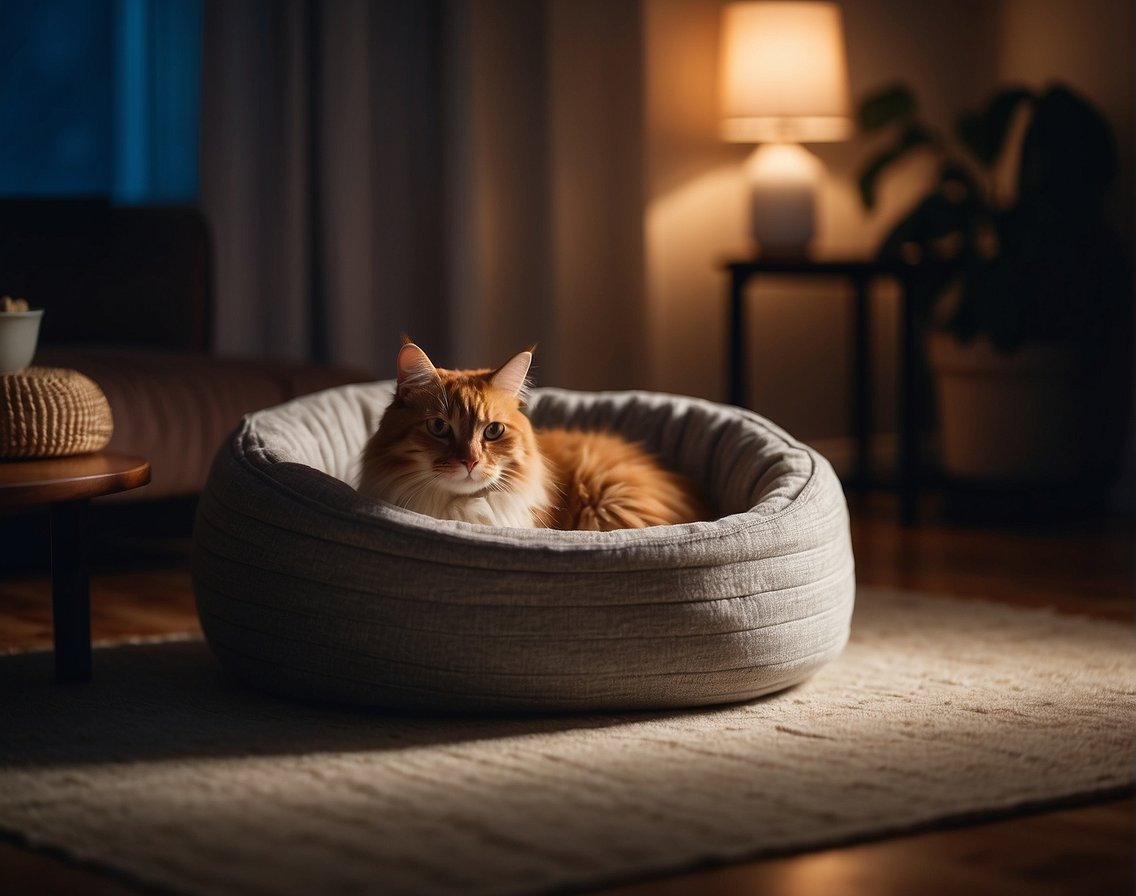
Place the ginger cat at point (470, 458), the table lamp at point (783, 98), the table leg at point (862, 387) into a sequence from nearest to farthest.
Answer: the ginger cat at point (470, 458), the table lamp at point (783, 98), the table leg at point (862, 387)

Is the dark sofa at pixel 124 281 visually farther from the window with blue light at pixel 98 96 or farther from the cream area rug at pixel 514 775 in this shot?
the cream area rug at pixel 514 775

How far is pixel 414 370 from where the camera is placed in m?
2.16

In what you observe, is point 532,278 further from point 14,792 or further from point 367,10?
point 14,792

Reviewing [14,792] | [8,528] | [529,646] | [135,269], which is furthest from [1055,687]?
[135,269]

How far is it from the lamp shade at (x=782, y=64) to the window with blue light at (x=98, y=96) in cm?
148

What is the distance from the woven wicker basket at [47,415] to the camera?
7.17 feet

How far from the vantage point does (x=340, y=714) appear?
6.79ft

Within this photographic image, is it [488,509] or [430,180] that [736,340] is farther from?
[488,509]

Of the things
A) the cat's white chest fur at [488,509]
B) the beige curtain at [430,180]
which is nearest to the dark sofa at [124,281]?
the beige curtain at [430,180]

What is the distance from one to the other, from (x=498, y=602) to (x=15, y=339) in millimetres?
875

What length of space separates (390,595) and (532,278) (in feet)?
9.02

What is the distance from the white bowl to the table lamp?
2.45 metres

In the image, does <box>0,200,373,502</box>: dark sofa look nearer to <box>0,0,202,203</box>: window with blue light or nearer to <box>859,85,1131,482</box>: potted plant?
<box>0,0,202,203</box>: window with blue light

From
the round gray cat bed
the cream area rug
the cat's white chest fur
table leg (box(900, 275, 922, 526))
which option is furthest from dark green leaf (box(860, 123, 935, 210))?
the cat's white chest fur
